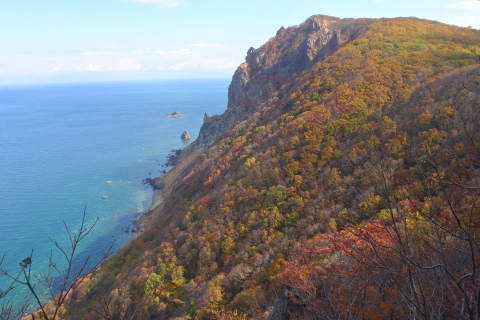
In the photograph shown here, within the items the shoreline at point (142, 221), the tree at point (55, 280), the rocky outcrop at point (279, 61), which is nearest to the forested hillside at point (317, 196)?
the tree at point (55, 280)

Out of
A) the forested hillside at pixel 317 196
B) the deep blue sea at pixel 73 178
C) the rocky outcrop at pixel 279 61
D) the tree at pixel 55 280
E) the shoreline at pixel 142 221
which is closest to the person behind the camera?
the tree at pixel 55 280

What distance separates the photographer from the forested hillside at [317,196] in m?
11.7

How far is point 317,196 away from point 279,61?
47.7m

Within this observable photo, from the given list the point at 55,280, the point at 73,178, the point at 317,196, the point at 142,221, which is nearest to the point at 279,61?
the point at 142,221

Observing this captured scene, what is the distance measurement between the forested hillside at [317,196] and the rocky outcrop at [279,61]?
13581 mm

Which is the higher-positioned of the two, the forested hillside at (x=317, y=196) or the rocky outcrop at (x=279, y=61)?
the rocky outcrop at (x=279, y=61)

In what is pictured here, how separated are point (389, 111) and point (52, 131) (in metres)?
111

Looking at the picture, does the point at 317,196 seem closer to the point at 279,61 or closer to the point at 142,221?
the point at 142,221

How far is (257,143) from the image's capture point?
32281mm

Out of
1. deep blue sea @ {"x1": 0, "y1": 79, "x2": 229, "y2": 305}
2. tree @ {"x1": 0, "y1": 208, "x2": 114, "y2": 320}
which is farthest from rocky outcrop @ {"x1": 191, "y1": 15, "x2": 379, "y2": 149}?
tree @ {"x1": 0, "y1": 208, "x2": 114, "y2": 320}

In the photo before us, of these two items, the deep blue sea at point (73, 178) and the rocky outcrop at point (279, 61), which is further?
the rocky outcrop at point (279, 61)

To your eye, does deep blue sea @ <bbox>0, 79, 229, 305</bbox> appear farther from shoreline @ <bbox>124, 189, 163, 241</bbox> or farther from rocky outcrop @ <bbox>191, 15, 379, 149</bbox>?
rocky outcrop @ <bbox>191, 15, 379, 149</bbox>

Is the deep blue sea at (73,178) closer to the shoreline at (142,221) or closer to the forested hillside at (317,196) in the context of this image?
the shoreline at (142,221)

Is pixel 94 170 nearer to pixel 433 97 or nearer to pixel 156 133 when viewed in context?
pixel 156 133
